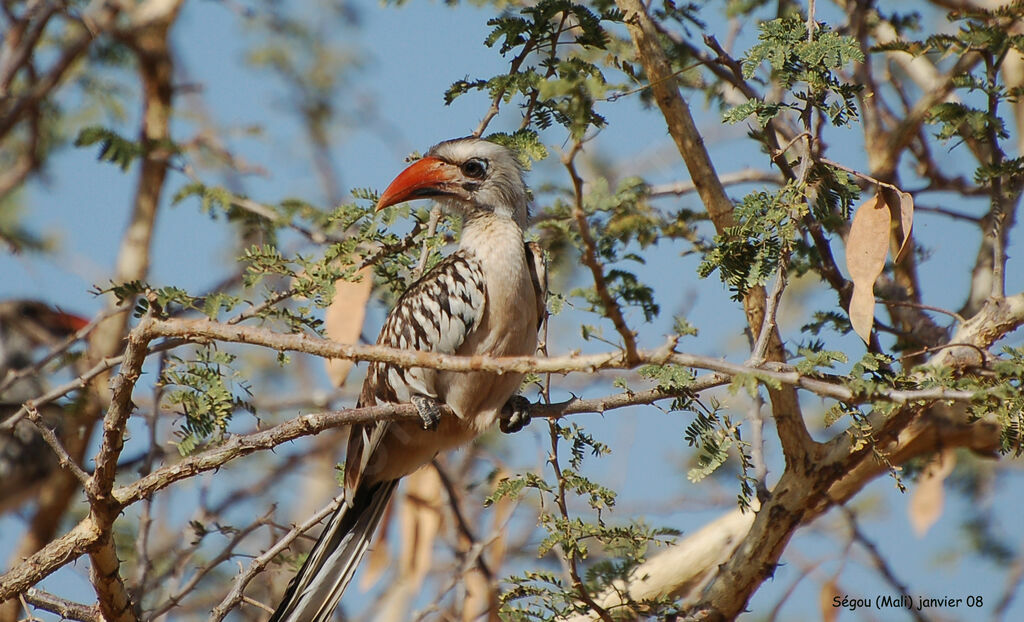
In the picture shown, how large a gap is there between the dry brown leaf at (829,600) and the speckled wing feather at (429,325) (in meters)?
1.77

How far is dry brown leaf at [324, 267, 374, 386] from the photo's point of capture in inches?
146

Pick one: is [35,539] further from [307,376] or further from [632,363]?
[632,363]

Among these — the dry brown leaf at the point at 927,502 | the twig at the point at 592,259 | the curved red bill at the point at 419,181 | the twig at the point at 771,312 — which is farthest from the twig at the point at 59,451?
the dry brown leaf at the point at 927,502

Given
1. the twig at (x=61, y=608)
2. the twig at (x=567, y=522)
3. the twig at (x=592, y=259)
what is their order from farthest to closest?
the twig at (x=567, y=522)
the twig at (x=61, y=608)
the twig at (x=592, y=259)

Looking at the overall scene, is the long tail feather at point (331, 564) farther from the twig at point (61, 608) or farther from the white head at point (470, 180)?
the white head at point (470, 180)

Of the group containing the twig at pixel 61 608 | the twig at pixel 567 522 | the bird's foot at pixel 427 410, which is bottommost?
the twig at pixel 61 608

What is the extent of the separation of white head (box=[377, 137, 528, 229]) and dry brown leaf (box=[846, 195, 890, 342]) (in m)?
1.61

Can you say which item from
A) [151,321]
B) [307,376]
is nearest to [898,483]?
[151,321]

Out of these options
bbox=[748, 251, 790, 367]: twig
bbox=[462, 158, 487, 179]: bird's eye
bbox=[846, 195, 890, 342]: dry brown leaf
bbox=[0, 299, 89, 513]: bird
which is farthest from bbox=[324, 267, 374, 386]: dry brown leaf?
bbox=[0, 299, 89, 513]: bird

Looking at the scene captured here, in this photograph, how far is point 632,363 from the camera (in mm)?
1934

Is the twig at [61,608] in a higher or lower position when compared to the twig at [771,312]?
lower

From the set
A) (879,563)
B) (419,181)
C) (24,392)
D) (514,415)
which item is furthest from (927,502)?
(24,392)

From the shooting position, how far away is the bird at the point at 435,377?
3400 millimetres

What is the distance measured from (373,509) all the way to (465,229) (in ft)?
3.71
